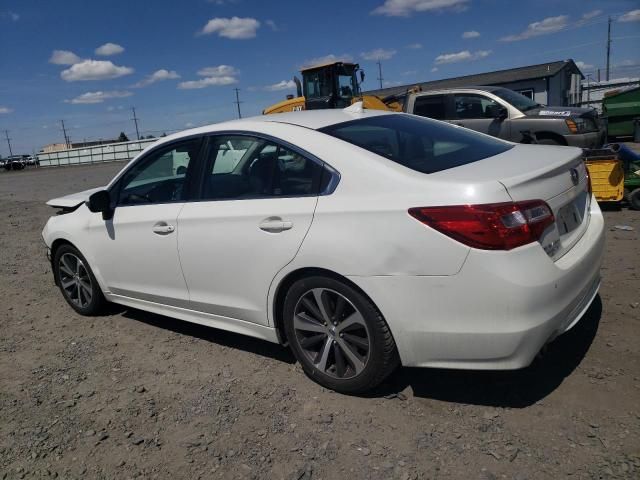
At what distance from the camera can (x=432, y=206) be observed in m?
2.56

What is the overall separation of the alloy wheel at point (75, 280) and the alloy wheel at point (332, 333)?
7.97 ft

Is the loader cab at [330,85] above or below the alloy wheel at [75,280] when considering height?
above

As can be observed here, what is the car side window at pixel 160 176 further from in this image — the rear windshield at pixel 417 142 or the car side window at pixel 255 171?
the rear windshield at pixel 417 142

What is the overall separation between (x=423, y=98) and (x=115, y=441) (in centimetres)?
1006

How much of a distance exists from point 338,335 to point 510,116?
28.5 feet

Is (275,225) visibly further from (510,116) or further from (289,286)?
(510,116)

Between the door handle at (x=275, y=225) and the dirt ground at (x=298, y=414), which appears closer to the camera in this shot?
the dirt ground at (x=298, y=414)

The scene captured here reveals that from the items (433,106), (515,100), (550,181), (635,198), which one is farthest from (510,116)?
(550,181)

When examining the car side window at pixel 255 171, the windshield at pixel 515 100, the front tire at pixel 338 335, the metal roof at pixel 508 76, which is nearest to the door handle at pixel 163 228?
the car side window at pixel 255 171

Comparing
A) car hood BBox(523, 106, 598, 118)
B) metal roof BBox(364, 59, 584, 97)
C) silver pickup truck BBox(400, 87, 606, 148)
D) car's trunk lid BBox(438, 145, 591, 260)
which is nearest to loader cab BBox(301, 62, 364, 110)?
silver pickup truck BBox(400, 87, 606, 148)

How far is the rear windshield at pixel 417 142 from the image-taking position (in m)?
2.97

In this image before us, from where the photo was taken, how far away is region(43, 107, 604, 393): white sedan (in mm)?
2496

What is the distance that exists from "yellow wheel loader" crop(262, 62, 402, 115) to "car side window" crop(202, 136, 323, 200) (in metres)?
12.9

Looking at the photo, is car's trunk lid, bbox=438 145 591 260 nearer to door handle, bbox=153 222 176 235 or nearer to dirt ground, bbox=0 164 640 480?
dirt ground, bbox=0 164 640 480
